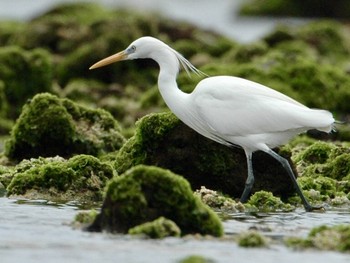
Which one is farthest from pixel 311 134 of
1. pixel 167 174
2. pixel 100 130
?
pixel 167 174

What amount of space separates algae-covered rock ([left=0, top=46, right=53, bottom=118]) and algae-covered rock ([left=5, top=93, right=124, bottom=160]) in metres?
9.01

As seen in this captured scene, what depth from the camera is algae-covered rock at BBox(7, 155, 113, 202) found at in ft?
53.8

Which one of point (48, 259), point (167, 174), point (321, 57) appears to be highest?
point (321, 57)

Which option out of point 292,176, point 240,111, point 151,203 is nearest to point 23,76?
point 240,111

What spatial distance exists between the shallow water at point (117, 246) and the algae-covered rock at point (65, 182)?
1496 millimetres

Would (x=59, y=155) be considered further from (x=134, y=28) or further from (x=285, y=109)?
(x=134, y=28)

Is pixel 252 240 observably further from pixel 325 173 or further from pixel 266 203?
pixel 325 173

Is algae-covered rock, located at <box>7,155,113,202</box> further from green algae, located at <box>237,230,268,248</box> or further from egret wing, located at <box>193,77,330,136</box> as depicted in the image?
green algae, located at <box>237,230,268,248</box>

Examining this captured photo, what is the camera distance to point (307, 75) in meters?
27.6

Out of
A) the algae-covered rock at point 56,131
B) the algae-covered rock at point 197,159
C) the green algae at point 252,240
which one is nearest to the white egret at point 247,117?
the algae-covered rock at point 197,159

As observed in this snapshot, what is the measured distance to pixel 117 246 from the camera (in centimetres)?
1251

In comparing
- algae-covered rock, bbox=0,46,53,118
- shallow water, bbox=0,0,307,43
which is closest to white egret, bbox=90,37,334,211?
algae-covered rock, bbox=0,46,53,118

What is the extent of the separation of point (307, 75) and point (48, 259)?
54.0ft

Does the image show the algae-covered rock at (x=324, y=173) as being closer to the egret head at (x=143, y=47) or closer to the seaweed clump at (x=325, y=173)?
the seaweed clump at (x=325, y=173)
